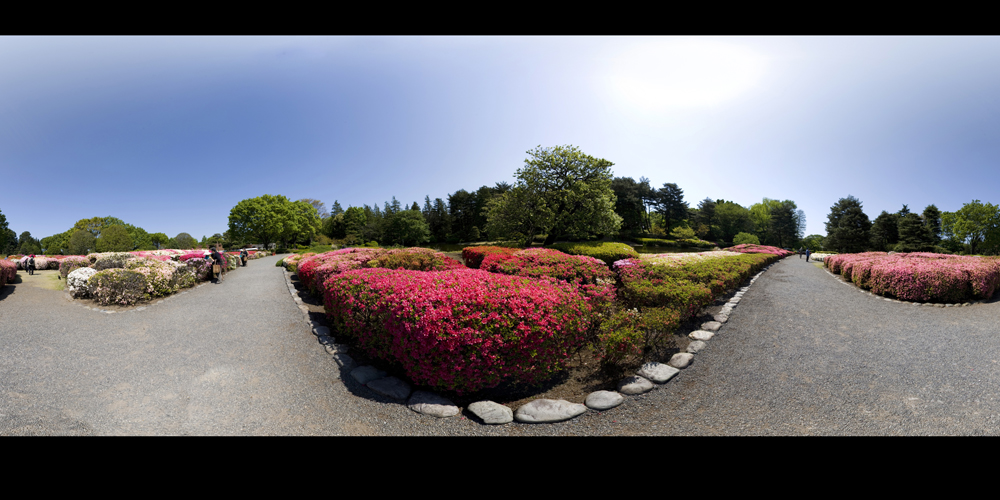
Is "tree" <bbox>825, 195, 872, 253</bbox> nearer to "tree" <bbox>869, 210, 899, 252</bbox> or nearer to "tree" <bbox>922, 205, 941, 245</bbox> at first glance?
"tree" <bbox>869, 210, 899, 252</bbox>

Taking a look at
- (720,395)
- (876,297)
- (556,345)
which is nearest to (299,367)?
(556,345)

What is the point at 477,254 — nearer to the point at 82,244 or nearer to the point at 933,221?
the point at 82,244

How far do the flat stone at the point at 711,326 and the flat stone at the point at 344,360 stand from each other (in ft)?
19.2

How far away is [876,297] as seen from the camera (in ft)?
28.1

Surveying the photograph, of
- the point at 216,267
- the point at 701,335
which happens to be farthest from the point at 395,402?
the point at 216,267

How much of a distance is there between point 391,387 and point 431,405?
638 mm

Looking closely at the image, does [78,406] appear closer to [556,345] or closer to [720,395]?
[556,345]

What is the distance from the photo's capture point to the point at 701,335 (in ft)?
17.1

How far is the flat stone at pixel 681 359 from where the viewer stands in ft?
13.6

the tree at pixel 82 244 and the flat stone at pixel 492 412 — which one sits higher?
the tree at pixel 82 244

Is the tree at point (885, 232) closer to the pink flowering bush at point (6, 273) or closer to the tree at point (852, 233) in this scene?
the tree at point (852, 233)

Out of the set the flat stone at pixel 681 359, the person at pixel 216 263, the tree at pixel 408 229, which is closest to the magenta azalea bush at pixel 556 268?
the flat stone at pixel 681 359
